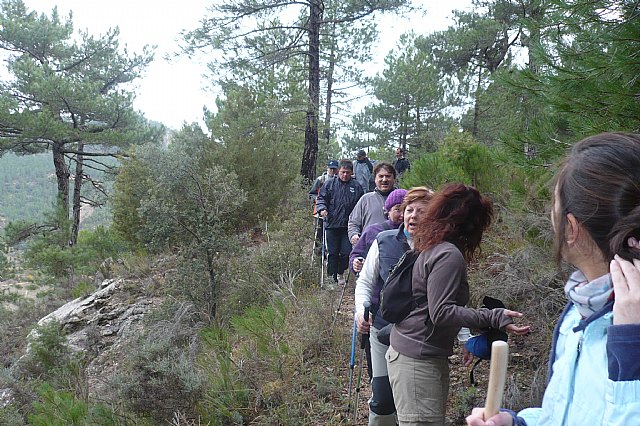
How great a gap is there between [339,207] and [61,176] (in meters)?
14.4

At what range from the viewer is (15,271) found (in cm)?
1590

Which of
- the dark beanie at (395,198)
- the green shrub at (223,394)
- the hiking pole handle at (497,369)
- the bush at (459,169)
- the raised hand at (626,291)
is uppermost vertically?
the bush at (459,169)

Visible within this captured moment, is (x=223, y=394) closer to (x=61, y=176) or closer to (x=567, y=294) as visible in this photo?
(x=567, y=294)

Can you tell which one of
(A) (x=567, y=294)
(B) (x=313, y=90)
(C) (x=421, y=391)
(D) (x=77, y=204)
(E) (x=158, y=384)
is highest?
(B) (x=313, y=90)

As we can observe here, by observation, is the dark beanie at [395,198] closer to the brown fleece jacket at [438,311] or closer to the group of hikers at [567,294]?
the group of hikers at [567,294]

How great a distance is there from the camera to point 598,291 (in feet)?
3.64

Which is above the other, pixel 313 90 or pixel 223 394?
pixel 313 90

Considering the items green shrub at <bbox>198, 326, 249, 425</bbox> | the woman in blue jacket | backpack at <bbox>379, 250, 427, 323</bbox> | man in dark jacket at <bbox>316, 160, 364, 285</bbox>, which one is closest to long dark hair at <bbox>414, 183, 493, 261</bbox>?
backpack at <bbox>379, 250, 427, 323</bbox>

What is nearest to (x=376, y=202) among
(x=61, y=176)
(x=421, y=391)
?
(x=421, y=391)

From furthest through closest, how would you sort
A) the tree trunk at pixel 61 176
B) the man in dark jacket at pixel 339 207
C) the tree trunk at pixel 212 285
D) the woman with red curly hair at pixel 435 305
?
the tree trunk at pixel 61 176 < the tree trunk at pixel 212 285 < the man in dark jacket at pixel 339 207 < the woman with red curly hair at pixel 435 305

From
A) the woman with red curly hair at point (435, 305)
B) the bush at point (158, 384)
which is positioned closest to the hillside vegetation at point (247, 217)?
the bush at point (158, 384)

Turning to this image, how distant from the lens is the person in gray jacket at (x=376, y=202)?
5.32 m

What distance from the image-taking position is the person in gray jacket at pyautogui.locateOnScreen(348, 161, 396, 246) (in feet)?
17.4

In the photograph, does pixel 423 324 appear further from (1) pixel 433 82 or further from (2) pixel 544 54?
(1) pixel 433 82
